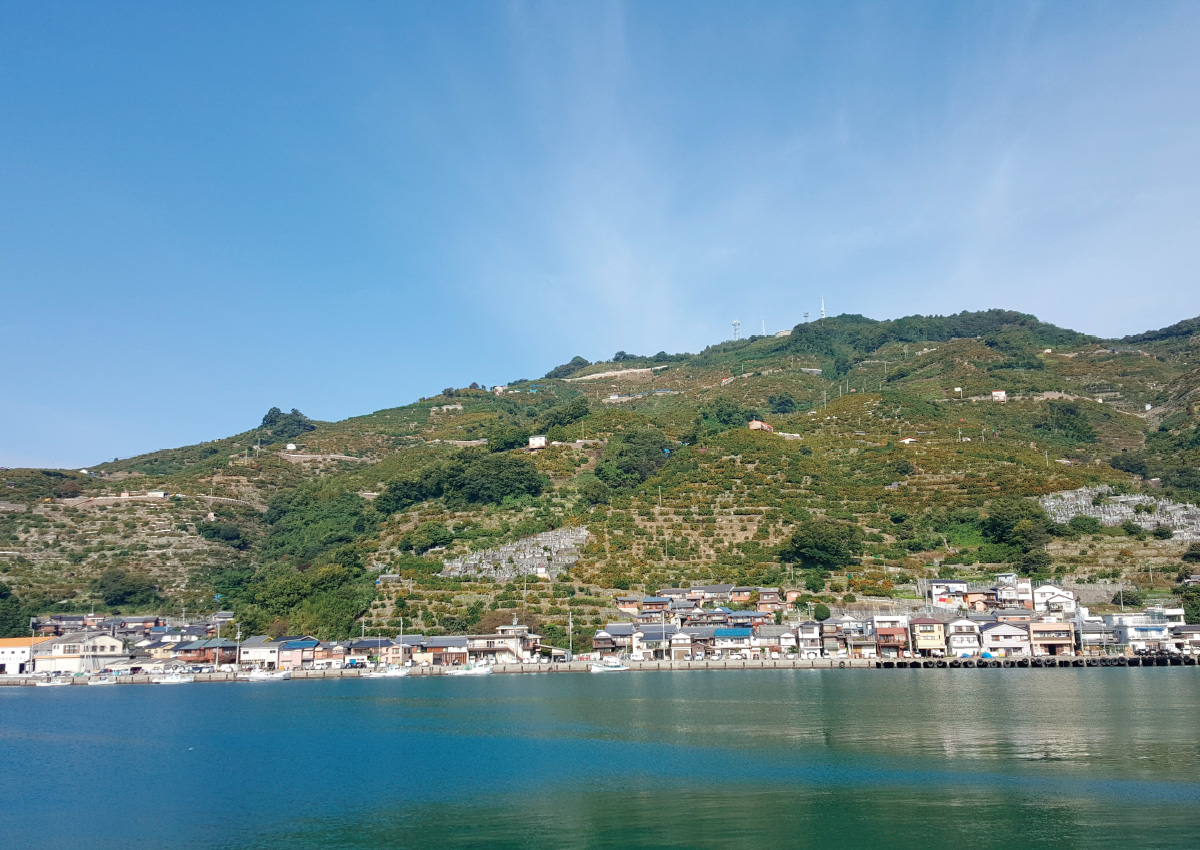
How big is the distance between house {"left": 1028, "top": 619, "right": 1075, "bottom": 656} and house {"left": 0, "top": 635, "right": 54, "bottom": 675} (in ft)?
249

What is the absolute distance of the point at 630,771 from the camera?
27.7m

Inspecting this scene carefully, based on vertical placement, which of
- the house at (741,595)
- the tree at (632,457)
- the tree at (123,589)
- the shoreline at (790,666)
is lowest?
the shoreline at (790,666)

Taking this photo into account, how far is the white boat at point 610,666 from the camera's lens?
6488 centimetres

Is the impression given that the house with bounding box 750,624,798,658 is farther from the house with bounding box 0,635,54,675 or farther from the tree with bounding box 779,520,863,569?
the house with bounding box 0,635,54,675

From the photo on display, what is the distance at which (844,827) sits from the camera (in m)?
21.0

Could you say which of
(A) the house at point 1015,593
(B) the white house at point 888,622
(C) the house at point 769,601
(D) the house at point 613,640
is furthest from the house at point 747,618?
(A) the house at point 1015,593

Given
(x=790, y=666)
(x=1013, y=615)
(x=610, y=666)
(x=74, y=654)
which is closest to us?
(x=610, y=666)

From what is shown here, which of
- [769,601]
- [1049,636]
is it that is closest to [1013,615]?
[1049,636]

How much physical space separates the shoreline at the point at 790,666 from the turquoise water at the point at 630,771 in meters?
15.4

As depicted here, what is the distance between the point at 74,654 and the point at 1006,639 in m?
70.8

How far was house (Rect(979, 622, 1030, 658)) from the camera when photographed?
66500 millimetres

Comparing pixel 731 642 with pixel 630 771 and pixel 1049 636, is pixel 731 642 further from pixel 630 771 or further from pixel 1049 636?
pixel 630 771

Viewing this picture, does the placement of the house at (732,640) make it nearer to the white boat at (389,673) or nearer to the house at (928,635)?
the house at (928,635)

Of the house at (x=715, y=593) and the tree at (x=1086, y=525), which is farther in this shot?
the tree at (x=1086, y=525)
